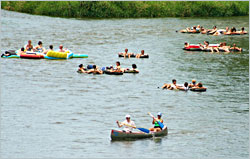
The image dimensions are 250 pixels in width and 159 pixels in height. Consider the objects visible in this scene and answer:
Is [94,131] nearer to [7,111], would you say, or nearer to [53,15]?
[7,111]

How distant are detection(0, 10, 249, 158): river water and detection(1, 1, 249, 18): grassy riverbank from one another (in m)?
13.4

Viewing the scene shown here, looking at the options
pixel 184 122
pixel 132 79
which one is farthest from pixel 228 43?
pixel 184 122

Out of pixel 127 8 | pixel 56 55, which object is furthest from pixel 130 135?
pixel 127 8

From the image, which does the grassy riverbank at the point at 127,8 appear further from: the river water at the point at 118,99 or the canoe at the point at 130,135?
the canoe at the point at 130,135

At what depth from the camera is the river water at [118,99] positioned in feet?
116

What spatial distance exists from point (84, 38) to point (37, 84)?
26242 millimetres

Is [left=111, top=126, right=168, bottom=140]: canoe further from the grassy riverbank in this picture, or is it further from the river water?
the grassy riverbank

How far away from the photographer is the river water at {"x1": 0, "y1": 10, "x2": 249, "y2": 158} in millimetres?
35344

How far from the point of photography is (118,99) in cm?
Result: 4775

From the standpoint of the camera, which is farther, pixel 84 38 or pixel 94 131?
pixel 84 38

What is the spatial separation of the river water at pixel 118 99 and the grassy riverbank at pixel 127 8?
1336 cm

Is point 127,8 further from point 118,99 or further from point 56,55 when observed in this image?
point 118,99

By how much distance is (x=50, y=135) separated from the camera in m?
37.5

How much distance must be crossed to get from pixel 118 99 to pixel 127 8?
50.9 m
